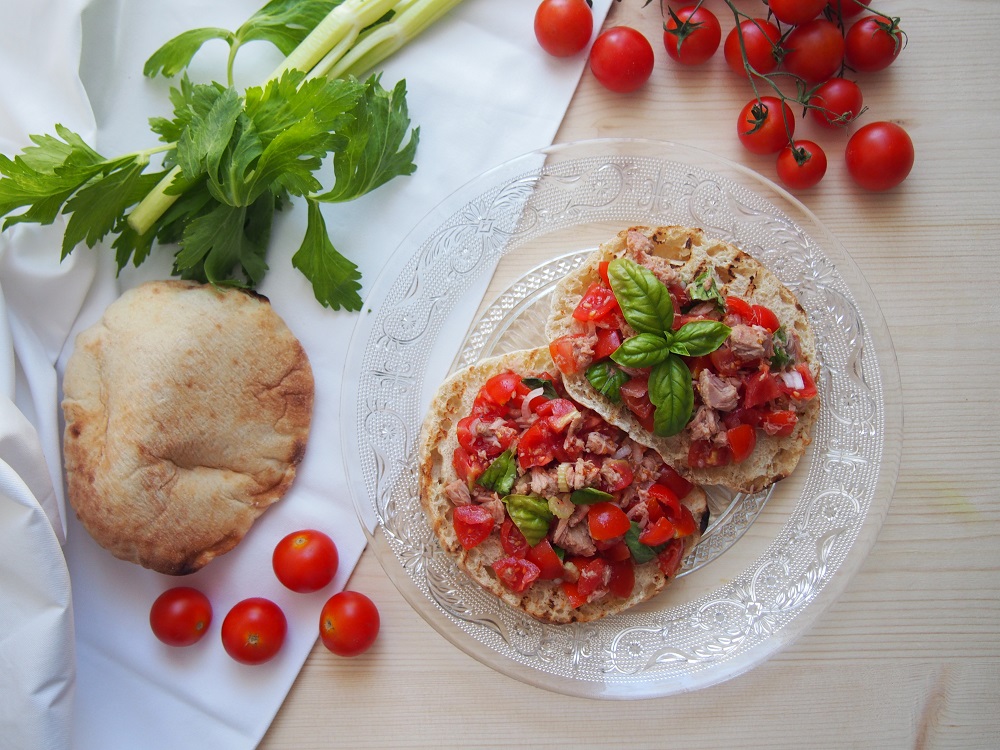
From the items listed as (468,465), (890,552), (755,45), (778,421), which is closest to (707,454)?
(778,421)

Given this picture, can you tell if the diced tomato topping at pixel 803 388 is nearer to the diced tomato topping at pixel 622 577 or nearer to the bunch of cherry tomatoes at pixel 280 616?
the diced tomato topping at pixel 622 577

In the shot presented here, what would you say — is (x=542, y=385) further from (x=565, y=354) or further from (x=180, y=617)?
(x=180, y=617)

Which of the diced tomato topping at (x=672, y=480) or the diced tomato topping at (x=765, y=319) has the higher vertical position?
the diced tomato topping at (x=765, y=319)

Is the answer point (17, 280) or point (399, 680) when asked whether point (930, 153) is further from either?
point (17, 280)

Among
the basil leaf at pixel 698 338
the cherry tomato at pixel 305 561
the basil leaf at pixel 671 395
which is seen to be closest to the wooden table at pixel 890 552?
the cherry tomato at pixel 305 561

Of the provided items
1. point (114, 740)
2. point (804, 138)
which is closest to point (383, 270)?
point (804, 138)

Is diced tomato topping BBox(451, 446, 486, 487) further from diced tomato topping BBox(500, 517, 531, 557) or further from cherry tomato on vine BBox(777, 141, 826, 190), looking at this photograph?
cherry tomato on vine BBox(777, 141, 826, 190)

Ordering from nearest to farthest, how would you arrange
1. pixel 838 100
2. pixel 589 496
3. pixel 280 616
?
pixel 589 496 < pixel 280 616 < pixel 838 100
